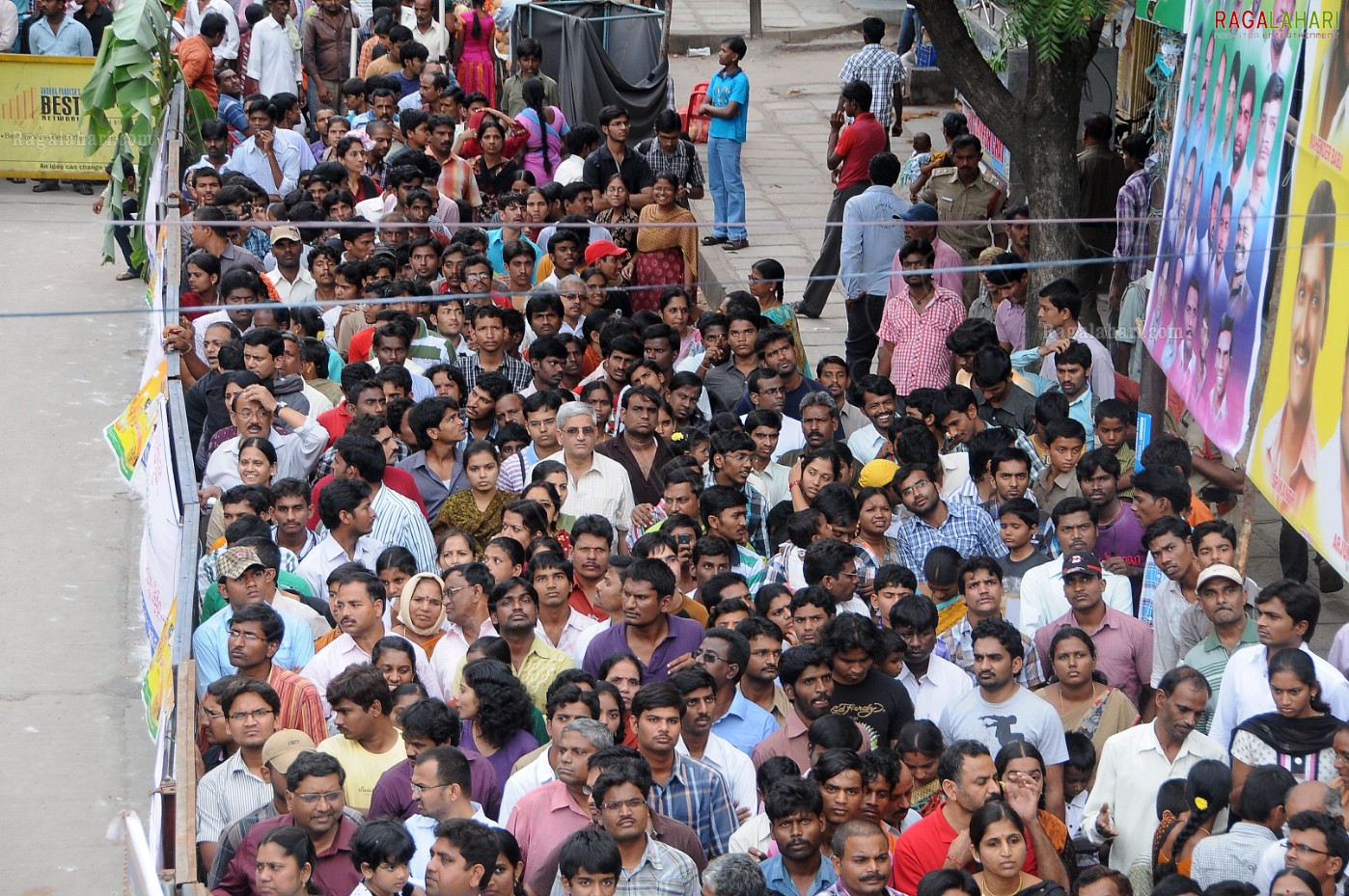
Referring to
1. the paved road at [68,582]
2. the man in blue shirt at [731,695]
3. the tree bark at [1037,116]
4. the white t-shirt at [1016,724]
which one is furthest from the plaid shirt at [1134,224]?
the paved road at [68,582]

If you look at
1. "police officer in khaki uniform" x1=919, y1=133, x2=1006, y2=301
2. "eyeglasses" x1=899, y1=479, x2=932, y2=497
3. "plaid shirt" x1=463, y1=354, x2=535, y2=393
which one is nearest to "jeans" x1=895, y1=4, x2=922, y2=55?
"police officer in khaki uniform" x1=919, y1=133, x2=1006, y2=301

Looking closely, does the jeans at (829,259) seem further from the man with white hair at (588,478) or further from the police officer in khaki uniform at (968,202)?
the man with white hair at (588,478)

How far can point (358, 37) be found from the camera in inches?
699

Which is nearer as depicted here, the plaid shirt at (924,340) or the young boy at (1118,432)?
→ the young boy at (1118,432)

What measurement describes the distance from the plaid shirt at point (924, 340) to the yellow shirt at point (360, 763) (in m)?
4.70

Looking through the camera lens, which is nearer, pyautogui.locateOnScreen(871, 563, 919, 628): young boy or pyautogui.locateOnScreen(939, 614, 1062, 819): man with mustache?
pyautogui.locateOnScreen(939, 614, 1062, 819): man with mustache

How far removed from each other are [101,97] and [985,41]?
22.4ft

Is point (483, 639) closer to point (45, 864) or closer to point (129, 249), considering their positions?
point (45, 864)

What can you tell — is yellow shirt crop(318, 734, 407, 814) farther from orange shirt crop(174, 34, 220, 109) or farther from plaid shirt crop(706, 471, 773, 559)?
orange shirt crop(174, 34, 220, 109)

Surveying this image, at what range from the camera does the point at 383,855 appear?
559 centimetres

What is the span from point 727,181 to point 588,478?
665cm

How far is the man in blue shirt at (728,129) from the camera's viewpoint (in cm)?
1469

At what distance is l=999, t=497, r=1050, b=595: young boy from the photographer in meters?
7.80

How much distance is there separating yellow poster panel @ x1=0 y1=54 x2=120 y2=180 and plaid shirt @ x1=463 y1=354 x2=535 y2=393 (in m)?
7.53
